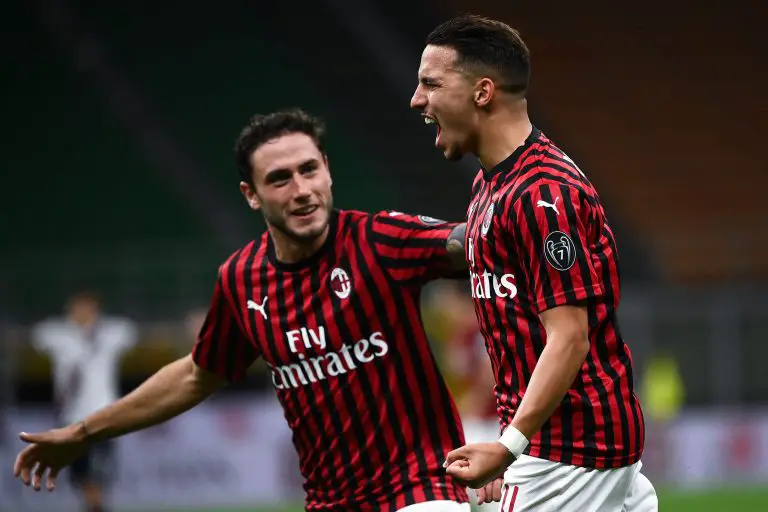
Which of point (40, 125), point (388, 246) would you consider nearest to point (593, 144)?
point (40, 125)

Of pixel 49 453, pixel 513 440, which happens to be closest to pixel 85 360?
pixel 49 453

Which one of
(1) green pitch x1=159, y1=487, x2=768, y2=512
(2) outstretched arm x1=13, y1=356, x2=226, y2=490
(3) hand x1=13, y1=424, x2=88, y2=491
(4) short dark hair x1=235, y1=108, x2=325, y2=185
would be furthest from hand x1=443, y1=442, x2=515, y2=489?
(1) green pitch x1=159, y1=487, x2=768, y2=512

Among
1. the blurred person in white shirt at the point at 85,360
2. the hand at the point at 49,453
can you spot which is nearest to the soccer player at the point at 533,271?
the hand at the point at 49,453

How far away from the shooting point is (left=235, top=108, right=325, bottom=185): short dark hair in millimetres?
4812

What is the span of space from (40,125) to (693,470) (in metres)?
10.9

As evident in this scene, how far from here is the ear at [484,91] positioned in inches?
146

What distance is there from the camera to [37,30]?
2053 centimetres

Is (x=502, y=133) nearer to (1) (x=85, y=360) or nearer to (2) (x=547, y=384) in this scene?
(2) (x=547, y=384)

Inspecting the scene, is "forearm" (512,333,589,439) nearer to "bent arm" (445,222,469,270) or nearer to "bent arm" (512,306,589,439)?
"bent arm" (512,306,589,439)

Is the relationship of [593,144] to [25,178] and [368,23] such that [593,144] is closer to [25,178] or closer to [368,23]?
[368,23]

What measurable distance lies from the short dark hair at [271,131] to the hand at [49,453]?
1.16m

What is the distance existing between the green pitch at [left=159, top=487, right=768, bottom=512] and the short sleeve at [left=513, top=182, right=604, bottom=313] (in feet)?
27.8

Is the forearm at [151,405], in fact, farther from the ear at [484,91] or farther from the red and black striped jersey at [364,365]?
the ear at [484,91]

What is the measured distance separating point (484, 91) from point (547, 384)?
2.83ft
